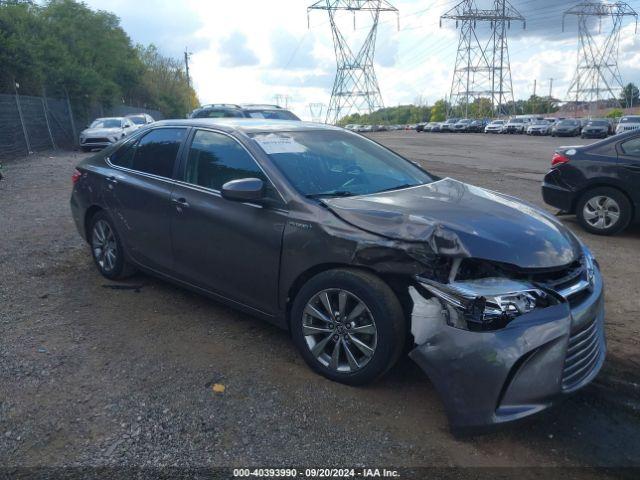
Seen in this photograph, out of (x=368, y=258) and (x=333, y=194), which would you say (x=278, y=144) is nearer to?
(x=333, y=194)

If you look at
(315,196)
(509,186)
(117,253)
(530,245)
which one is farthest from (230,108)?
(530,245)

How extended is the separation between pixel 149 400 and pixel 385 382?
4.86 ft

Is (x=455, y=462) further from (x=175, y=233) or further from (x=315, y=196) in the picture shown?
(x=175, y=233)

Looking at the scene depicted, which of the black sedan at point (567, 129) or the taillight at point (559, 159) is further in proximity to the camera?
the black sedan at point (567, 129)

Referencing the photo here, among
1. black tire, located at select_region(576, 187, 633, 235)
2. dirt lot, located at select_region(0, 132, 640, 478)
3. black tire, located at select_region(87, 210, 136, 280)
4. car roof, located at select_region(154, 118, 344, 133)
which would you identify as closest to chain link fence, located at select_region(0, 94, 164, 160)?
black tire, located at select_region(87, 210, 136, 280)

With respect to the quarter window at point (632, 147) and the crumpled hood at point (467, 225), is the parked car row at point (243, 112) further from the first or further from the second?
the crumpled hood at point (467, 225)

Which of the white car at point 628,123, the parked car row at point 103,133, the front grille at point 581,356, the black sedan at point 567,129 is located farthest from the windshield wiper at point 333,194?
the black sedan at point 567,129

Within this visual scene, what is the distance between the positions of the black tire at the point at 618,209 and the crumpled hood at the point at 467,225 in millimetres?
3975

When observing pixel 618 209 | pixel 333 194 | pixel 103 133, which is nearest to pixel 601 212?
pixel 618 209

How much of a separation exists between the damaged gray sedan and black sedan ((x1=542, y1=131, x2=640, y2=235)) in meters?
3.81

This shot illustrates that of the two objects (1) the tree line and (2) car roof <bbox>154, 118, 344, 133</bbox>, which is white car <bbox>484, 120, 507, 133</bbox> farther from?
(2) car roof <bbox>154, 118, 344, 133</bbox>

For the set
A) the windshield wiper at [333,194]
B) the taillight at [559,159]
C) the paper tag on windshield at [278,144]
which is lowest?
the taillight at [559,159]

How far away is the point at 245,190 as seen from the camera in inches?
145

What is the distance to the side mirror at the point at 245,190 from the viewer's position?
3686mm
